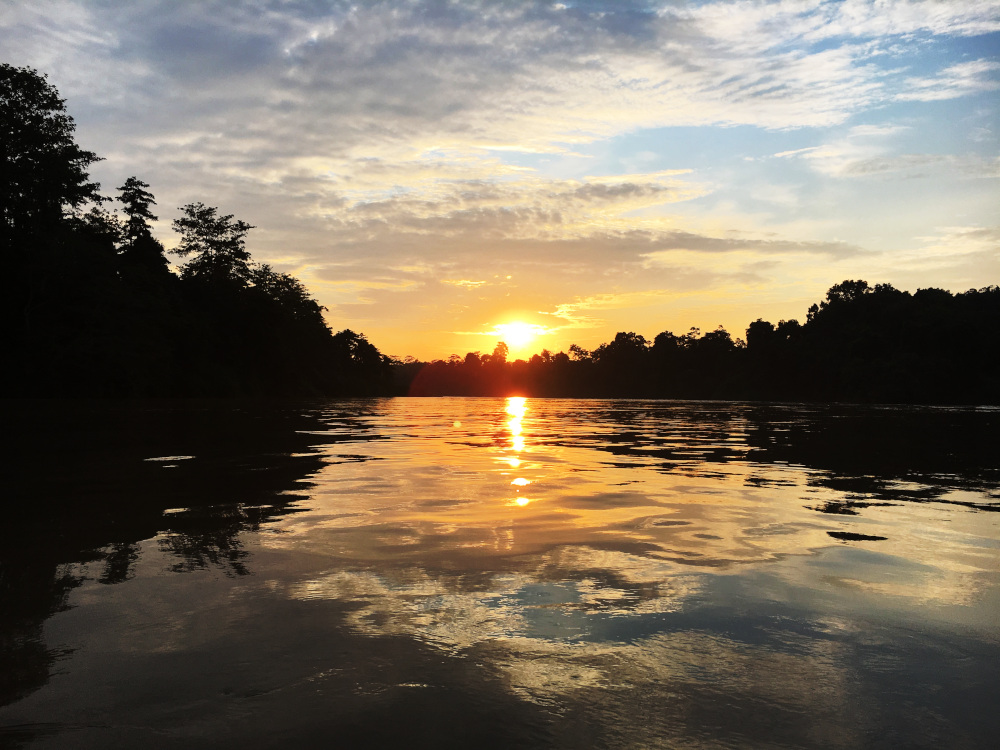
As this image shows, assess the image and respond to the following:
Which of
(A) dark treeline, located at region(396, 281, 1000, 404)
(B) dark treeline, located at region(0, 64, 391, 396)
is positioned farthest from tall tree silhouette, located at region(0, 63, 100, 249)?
(A) dark treeline, located at region(396, 281, 1000, 404)

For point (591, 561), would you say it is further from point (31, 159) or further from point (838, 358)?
point (838, 358)

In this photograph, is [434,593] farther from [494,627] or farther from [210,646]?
[210,646]

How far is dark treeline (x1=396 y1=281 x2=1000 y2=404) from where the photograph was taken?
8156cm

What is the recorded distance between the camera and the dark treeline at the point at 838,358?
81.6 metres

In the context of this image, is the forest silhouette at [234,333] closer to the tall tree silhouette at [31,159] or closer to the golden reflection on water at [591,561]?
the tall tree silhouette at [31,159]

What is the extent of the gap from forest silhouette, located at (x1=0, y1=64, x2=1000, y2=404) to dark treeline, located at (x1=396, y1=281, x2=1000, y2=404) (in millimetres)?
263

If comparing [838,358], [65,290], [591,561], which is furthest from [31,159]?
[838,358]

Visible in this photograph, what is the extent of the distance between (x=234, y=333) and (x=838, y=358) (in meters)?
81.9

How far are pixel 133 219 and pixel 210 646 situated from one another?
257 feet

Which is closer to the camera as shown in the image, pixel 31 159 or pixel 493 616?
pixel 493 616

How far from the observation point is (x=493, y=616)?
3.44m

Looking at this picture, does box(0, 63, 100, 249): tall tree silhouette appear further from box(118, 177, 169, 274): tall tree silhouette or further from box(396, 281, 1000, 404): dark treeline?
box(396, 281, 1000, 404): dark treeline

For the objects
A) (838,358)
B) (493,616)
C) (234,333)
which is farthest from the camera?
(838,358)

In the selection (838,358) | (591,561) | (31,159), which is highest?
(31,159)
